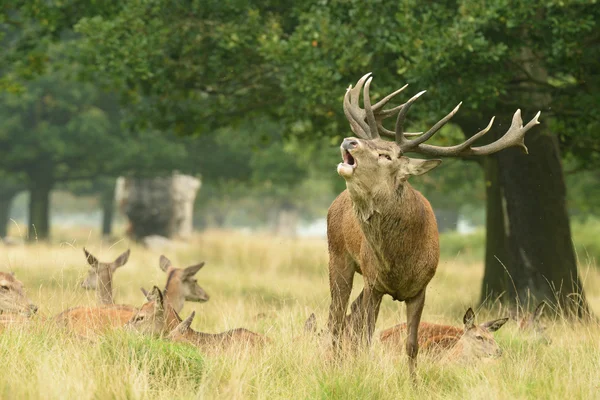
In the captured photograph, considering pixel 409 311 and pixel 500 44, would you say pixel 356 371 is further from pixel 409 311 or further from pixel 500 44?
pixel 500 44

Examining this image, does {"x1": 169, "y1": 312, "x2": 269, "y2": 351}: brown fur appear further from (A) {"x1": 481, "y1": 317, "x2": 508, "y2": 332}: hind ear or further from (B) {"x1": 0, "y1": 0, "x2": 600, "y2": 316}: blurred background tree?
(B) {"x1": 0, "y1": 0, "x2": 600, "y2": 316}: blurred background tree

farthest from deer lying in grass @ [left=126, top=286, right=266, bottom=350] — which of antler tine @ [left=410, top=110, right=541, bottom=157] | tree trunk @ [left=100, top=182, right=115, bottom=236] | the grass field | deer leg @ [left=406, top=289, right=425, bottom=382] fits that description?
tree trunk @ [left=100, top=182, right=115, bottom=236]

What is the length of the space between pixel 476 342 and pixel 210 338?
74.1 inches

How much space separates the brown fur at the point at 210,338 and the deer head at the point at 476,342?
1410 mm

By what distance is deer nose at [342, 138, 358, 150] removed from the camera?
18.0 ft

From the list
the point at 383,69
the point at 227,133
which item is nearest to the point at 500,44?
the point at 383,69

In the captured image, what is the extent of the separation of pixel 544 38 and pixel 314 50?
2.33 metres

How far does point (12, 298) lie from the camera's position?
7.17 meters

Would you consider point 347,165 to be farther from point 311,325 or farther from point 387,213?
point 311,325

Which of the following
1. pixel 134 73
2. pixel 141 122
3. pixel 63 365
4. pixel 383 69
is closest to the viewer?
pixel 63 365

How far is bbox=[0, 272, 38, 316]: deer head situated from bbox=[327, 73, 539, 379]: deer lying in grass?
2.35m

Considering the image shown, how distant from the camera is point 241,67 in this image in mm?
11258

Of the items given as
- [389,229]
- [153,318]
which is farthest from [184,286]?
[389,229]

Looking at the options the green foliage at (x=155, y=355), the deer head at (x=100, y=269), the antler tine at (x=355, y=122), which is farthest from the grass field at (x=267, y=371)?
the antler tine at (x=355, y=122)
